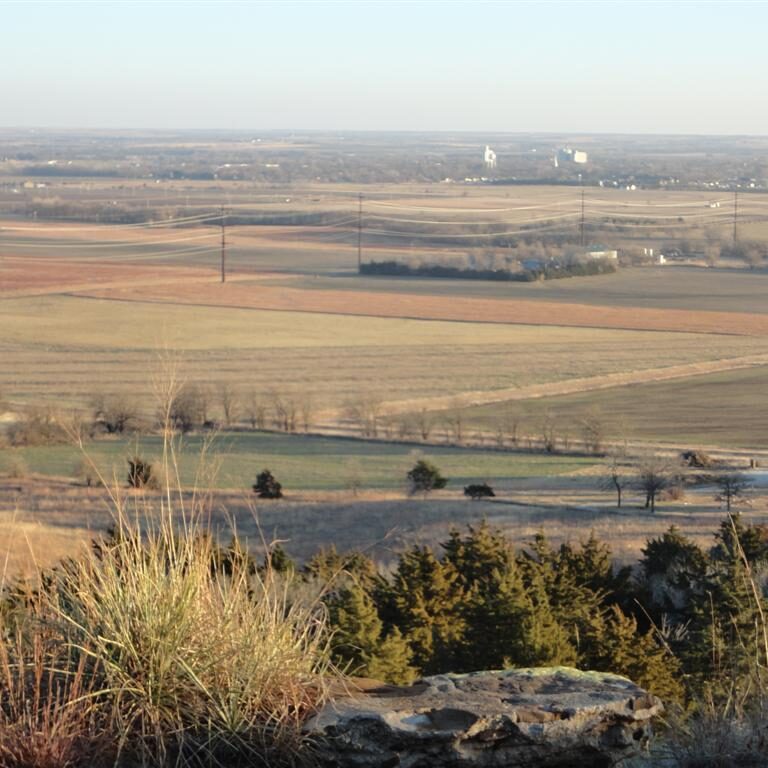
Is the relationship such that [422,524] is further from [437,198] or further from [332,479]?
[437,198]

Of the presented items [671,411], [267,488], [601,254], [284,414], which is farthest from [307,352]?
[601,254]

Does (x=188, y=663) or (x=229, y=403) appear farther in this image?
(x=229, y=403)

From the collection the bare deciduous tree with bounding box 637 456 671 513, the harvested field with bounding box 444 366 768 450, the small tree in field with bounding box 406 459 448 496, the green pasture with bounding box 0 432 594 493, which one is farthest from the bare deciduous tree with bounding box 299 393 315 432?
the bare deciduous tree with bounding box 637 456 671 513

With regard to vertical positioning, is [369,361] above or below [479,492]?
below

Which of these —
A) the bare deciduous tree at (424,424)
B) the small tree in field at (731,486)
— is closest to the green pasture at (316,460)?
the bare deciduous tree at (424,424)

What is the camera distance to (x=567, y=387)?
48.0 metres

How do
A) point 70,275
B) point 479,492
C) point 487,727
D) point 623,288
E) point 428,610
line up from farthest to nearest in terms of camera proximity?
point 70,275, point 623,288, point 479,492, point 428,610, point 487,727

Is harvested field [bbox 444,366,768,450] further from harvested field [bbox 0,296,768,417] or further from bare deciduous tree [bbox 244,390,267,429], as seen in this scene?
bare deciduous tree [bbox 244,390,267,429]

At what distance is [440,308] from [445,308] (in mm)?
248

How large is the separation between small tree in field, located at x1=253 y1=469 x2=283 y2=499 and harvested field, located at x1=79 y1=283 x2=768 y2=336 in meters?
35.5

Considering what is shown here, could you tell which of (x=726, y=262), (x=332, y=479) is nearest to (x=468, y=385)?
(x=332, y=479)

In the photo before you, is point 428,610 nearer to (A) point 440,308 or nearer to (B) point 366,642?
(B) point 366,642

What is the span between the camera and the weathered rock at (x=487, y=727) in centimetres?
432

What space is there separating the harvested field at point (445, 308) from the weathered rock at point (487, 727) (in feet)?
189
